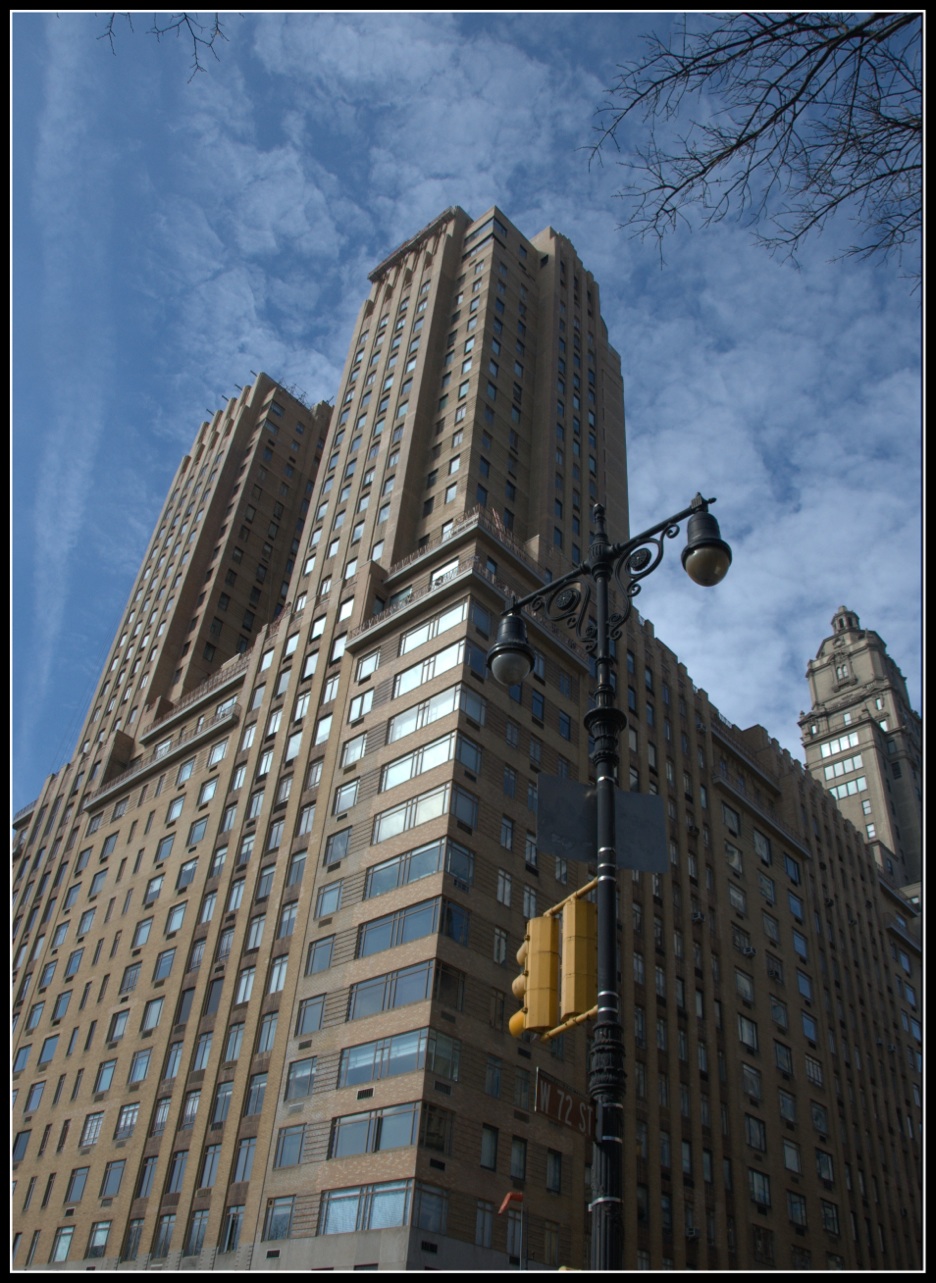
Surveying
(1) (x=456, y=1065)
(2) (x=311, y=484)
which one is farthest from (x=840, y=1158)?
(2) (x=311, y=484)

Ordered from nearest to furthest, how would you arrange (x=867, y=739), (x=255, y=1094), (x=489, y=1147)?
1. (x=489, y=1147)
2. (x=255, y=1094)
3. (x=867, y=739)

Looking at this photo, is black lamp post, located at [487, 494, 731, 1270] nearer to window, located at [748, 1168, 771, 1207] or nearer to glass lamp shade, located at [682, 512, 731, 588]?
glass lamp shade, located at [682, 512, 731, 588]

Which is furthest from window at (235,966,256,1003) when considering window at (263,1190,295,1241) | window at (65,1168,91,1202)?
window at (65,1168,91,1202)

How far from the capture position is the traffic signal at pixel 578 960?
30.3 feet

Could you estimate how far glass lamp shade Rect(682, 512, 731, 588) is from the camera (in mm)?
12180

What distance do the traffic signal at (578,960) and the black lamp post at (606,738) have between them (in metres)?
0.15

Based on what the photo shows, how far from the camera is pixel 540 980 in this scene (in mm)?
9484

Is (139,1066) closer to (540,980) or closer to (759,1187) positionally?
(759,1187)

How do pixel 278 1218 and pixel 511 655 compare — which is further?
pixel 278 1218

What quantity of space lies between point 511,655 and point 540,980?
15.1ft

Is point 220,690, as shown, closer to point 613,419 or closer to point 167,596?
point 167,596

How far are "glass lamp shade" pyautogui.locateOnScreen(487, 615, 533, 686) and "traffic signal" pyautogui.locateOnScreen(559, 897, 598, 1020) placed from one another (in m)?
3.81

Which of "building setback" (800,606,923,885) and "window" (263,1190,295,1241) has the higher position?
"building setback" (800,606,923,885)

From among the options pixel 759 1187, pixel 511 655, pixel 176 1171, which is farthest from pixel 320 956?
pixel 511 655
